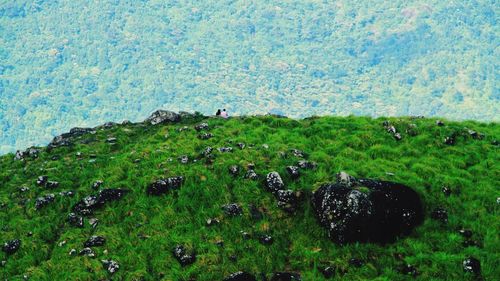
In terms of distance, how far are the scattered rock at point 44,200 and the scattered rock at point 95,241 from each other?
12.6ft

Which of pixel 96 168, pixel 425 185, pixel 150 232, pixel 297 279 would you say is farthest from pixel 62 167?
pixel 425 185

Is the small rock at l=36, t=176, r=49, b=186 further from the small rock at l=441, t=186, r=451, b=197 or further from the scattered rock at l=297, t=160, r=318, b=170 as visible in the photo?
the small rock at l=441, t=186, r=451, b=197

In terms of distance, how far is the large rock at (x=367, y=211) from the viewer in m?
17.6

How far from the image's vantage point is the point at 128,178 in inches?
869

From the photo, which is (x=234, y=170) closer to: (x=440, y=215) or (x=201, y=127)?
(x=201, y=127)

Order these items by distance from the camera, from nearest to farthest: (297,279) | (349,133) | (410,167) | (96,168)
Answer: (297,279), (410,167), (96,168), (349,133)

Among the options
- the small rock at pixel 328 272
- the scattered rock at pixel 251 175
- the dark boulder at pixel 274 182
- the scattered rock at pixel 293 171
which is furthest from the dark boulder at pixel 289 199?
the small rock at pixel 328 272

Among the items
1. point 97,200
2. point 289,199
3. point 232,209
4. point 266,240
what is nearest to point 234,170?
point 232,209

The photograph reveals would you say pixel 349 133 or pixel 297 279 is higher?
pixel 349 133

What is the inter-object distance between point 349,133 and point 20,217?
1628cm

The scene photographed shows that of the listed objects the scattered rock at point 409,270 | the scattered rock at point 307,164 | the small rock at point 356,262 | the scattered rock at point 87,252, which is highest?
the scattered rock at point 307,164

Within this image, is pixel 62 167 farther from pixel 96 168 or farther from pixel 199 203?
pixel 199 203

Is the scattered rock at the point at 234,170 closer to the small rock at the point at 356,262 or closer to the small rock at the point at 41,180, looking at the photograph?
the small rock at the point at 356,262

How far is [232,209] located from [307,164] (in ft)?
14.3
